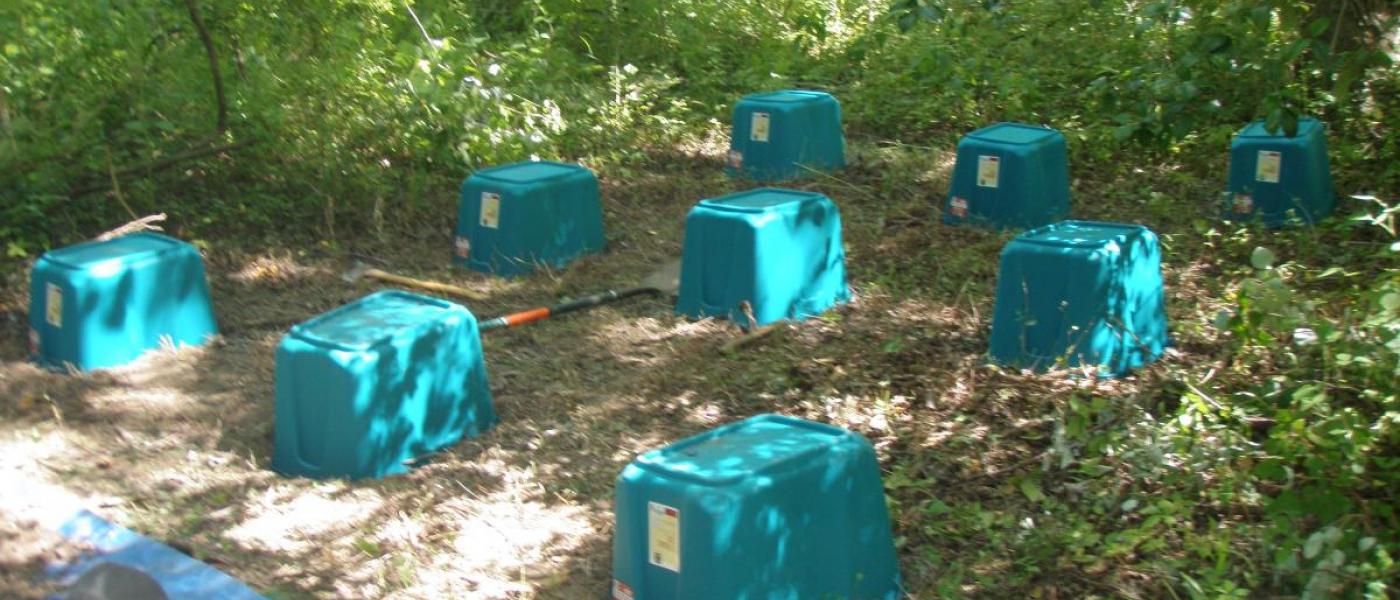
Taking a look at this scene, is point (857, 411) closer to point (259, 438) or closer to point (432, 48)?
point (259, 438)

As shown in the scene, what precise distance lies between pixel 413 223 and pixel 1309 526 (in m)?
4.79

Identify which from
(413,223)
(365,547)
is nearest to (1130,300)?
(365,547)

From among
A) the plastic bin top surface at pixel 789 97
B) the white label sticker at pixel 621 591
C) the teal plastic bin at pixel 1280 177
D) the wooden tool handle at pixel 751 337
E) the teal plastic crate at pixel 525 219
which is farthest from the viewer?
the plastic bin top surface at pixel 789 97

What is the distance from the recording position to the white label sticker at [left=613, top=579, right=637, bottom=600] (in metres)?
3.45

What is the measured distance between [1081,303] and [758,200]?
62.7 inches

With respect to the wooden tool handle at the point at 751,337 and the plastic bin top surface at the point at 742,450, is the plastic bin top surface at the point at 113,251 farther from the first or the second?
the plastic bin top surface at the point at 742,450

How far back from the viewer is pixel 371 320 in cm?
457

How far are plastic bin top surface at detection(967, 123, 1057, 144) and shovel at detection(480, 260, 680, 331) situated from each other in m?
1.61

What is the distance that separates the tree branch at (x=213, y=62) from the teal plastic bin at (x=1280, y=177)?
15.7ft

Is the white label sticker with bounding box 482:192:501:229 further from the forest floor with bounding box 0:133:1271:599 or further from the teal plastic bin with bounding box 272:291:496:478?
the teal plastic bin with bounding box 272:291:496:478

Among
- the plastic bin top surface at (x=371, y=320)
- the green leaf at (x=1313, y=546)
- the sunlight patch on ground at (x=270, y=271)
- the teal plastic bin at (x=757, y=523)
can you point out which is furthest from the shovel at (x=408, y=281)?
the green leaf at (x=1313, y=546)

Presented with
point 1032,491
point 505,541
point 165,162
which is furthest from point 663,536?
point 165,162

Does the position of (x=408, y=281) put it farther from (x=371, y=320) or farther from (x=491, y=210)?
(x=371, y=320)

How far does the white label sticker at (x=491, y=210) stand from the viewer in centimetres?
631
